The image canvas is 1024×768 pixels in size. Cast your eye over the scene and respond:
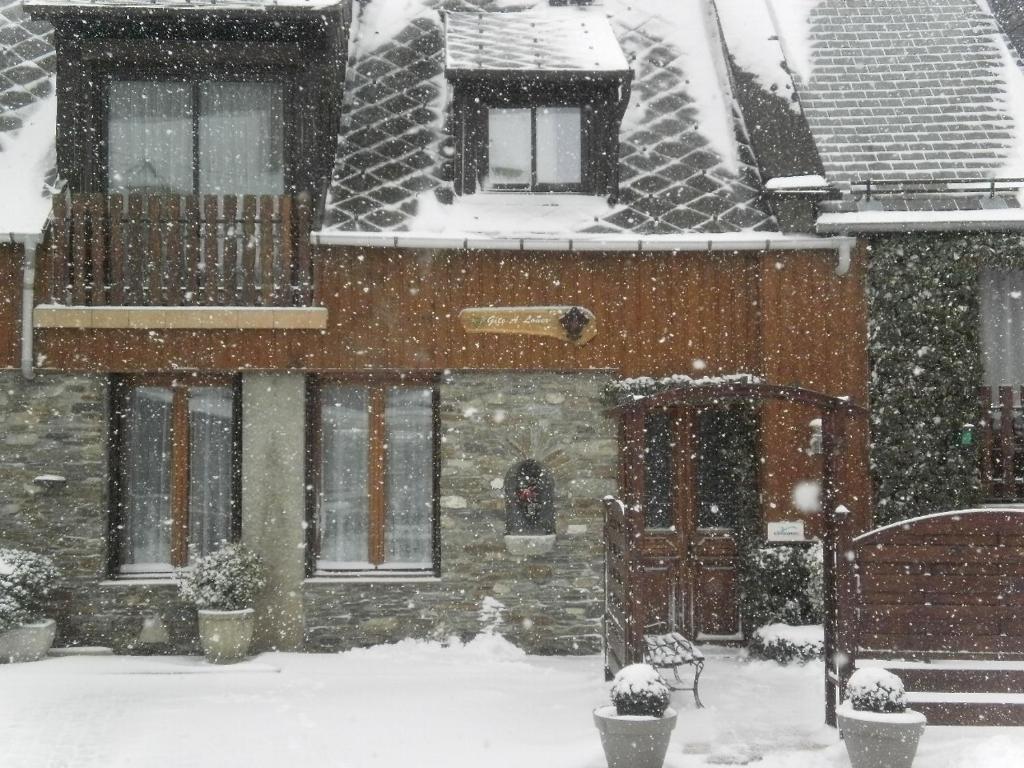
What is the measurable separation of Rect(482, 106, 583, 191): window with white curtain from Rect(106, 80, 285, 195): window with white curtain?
2159 millimetres

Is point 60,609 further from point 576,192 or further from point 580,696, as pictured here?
point 576,192

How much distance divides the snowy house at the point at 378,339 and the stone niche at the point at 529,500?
3 centimetres

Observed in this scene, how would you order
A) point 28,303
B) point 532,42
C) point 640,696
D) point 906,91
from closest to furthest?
point 640,696, point 28,303, point 532,42, point 906,91

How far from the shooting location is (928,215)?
1065cm

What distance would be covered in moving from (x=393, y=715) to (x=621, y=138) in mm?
6404

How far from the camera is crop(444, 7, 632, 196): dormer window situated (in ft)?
36.4

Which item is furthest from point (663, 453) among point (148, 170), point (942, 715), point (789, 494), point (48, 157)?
point (48, 157)

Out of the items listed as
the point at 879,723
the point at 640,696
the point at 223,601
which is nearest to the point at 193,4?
the point at 223,601

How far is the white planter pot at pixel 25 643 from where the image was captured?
9.93m

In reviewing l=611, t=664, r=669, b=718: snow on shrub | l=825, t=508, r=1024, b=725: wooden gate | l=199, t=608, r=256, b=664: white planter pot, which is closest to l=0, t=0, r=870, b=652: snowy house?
l=199, t=608, r=256, b=664: white planter pot

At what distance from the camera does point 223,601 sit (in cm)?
1010

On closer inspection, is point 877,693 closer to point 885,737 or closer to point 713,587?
point 885,737

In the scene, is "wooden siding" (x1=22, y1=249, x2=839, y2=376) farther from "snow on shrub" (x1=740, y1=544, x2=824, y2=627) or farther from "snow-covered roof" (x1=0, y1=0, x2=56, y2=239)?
"snow on shrub" (x1=740, y1=544, x2=824, y2=627)

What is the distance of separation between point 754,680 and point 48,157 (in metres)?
8.44
